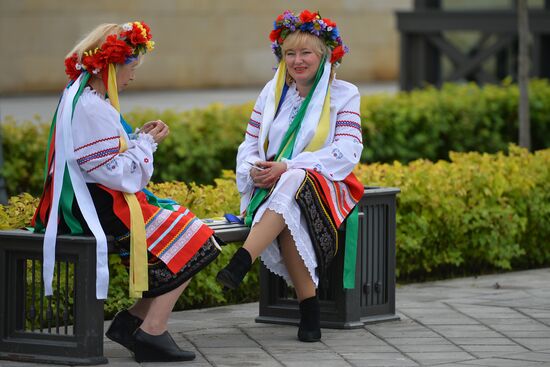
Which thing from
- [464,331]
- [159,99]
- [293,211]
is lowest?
[464,331]

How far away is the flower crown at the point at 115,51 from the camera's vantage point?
540 cm

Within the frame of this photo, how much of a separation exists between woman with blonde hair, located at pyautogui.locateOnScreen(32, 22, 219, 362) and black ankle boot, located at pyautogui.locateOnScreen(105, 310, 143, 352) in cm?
16

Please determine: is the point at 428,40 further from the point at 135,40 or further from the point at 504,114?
the point at 135,40

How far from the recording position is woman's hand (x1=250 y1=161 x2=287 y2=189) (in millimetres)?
5922

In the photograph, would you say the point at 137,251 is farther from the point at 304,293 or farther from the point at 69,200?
the point at 304,293

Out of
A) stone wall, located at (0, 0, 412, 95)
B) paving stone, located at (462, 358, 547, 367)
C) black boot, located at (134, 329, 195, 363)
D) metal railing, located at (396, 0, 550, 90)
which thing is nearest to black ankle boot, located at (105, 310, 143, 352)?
black boot, located at (134, 329, 195, 363)

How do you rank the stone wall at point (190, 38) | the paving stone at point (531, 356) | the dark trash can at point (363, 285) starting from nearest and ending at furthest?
1. the paving stone at point (531, 356)
2. the dark trash can at point (363, 285)
3. the stone wall at point (190, 38)

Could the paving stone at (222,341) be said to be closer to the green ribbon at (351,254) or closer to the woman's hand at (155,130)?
the green ribbon at (351,254)

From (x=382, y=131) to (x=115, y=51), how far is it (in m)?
5.60

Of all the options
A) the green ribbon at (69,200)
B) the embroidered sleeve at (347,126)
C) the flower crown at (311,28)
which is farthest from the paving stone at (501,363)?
the green ribbon at (69,200)

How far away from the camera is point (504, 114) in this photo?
11.4 meters

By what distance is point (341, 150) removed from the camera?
235 inches

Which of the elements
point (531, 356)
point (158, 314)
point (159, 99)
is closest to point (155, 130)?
point (158, 314)

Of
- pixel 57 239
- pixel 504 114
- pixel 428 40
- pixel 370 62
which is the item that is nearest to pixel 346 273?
pixel 57 239
